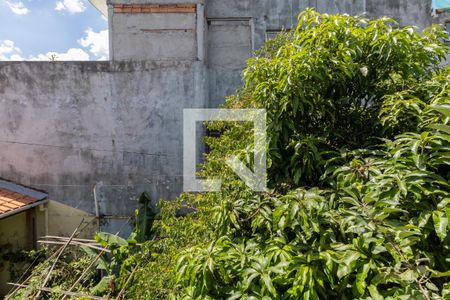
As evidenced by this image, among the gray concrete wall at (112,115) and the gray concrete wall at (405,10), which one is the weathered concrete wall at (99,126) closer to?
the gray concrete wall at (112,115)

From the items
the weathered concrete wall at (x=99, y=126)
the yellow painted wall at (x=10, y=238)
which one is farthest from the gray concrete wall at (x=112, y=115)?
the yellow painted wall at (x=10, y=238)

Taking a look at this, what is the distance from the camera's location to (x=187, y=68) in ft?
23.5

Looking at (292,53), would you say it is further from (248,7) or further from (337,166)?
(248,7)

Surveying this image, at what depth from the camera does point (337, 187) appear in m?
2.59

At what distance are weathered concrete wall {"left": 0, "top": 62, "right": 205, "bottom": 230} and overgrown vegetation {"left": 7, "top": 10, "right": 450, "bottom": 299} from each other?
3482mm

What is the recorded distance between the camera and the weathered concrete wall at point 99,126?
7.15 metres

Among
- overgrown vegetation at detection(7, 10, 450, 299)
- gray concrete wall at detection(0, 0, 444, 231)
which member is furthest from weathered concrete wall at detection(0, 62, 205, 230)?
overgrown vegetation at detection(7, 10, 450, 299)

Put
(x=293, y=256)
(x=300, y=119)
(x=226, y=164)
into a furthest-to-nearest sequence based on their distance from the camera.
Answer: (x=226, y=164)
(x=300, y=119)
(x=293, y=256)

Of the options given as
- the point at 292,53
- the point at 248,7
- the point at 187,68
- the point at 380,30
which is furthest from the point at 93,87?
the point at 380,30

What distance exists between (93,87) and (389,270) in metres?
6.98

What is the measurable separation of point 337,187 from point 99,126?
6.07 meters

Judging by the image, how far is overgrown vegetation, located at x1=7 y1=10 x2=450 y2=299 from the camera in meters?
2.01

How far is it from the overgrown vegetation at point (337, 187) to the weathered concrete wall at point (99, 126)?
3482mm
